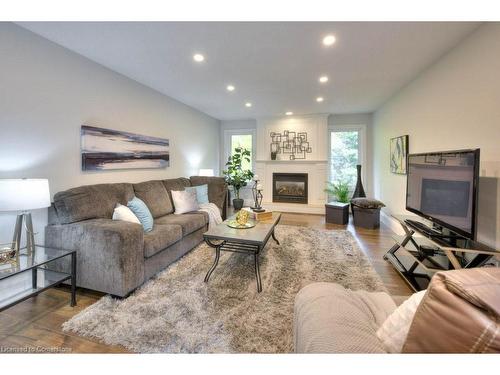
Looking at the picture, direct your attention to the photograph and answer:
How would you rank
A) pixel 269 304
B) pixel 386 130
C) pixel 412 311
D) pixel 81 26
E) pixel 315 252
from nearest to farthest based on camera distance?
pixel 412 311 → pixel 269 304 → pixel 81 26 → pixel 315 252 → pixel 386 130

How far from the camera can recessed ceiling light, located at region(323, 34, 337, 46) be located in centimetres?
219

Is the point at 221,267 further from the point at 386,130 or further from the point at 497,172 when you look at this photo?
the point at 386,130

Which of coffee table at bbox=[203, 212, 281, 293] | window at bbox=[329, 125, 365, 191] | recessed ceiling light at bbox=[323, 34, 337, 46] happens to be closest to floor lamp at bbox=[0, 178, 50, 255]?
coffee table at bbox=[203, 212, 281, 293]

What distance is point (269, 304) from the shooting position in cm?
186

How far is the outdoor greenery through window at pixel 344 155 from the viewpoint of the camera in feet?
18.5

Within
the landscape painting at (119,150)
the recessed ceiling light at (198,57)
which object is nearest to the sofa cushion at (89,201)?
the landscape painting at (119,150)

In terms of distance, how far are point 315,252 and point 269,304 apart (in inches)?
52.2

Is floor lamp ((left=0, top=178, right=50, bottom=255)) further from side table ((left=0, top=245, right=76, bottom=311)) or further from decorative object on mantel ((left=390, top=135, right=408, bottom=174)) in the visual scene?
decorative object on mantel ((left=390, top=135, right=408, bottom=174))

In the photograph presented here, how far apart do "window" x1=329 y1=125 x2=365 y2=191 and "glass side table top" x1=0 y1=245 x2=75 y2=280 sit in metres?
5.52

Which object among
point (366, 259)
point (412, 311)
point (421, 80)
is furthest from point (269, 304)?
point (421, 80)

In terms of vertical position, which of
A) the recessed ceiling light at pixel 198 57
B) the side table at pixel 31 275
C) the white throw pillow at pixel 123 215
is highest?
the recessed ceiling light at pixel 198 57

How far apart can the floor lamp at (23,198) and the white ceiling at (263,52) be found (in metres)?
1.48

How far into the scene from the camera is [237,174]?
599 cm

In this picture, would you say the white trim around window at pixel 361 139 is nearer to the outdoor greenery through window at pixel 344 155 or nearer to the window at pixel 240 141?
the outdoor greenery through window at pixel 344 155
